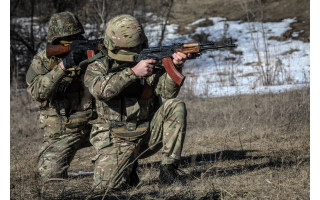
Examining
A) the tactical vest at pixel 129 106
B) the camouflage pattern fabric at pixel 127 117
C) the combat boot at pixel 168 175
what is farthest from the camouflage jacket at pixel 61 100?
the combat boot at pixel 168 175

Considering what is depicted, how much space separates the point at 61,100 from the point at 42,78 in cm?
38

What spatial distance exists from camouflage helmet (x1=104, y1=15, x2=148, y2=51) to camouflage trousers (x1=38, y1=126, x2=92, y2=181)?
1339mm

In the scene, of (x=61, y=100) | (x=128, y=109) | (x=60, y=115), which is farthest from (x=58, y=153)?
(x=128, y=109)

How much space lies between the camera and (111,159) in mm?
4078

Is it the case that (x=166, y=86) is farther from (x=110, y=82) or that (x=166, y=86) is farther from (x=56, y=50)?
(x=56, y=50)

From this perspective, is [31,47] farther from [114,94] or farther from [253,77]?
[114,94]

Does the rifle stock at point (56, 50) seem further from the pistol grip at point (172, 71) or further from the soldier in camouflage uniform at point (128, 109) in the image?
the pistol grip at point (172, 71)

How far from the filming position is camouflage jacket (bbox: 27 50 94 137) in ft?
16.0

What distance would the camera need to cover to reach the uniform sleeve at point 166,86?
4.00 m

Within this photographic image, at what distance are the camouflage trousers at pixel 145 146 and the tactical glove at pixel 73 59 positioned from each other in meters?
0.70

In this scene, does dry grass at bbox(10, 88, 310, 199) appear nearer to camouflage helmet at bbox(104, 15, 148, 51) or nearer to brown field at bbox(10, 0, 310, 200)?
brown field at bbox(10, 0, 310, 200)

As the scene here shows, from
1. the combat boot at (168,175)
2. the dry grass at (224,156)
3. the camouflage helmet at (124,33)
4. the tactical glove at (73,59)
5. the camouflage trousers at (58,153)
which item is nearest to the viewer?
the dry grass at (224,156)

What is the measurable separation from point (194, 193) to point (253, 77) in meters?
8.49

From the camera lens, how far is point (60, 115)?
496 centimetres
